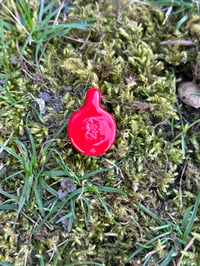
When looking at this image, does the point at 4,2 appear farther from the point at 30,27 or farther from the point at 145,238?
the point at 145,238

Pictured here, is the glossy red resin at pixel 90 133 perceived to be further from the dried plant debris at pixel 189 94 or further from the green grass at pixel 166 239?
the dried plant debris at pixel 189 94

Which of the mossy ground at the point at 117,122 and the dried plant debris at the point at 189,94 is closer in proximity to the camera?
the mossy ground at the point at 117,122

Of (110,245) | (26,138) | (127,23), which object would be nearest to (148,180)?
(110,245)

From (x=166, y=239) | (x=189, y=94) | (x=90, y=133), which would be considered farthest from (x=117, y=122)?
(x=166, y=239)

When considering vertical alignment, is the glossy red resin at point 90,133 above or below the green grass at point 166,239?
above

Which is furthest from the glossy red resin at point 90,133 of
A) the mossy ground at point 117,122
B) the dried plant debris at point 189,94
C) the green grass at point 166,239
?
the dried plant debris at point 189,94

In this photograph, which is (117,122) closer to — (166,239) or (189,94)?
(189,94)
